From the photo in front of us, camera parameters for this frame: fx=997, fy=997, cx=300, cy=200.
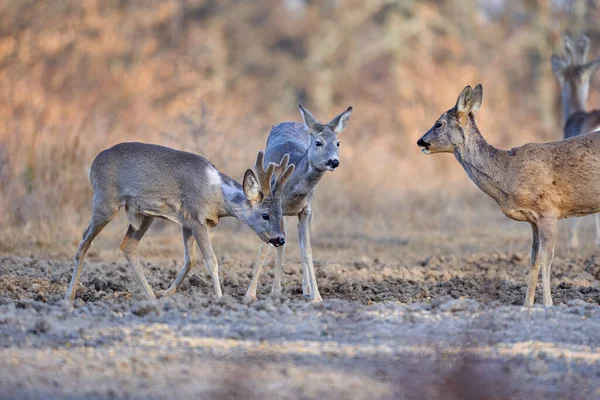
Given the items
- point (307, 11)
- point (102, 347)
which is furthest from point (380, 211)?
point (307, 11)

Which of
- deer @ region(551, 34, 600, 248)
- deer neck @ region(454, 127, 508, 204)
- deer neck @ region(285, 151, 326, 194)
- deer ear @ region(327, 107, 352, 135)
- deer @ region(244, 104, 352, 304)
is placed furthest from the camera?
deer @ region(551, 34, 600, 248)

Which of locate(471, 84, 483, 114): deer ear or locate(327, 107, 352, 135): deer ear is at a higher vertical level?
locate(471, 84, 483, 114): deer ear

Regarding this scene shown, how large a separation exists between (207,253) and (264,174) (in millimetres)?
935

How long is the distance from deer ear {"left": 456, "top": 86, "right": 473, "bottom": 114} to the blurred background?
5.74m

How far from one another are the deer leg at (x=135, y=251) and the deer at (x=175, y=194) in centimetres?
1

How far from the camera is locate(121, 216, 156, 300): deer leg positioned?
9641 millimetres

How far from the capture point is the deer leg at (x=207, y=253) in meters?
9.23

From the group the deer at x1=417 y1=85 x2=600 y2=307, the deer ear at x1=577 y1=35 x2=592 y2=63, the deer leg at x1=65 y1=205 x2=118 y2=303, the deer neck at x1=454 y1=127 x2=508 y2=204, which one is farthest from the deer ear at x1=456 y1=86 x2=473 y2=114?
the deer ear at x1=577 y1=35 x2=592 y2=63

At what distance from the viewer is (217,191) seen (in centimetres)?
973

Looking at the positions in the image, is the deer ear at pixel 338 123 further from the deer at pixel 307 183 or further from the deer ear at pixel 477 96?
the deer ear at pixel 477 96

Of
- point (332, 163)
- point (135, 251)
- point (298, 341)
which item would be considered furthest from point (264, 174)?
point (298, 341)

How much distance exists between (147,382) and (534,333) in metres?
2.99

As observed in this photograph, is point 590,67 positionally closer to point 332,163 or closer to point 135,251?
point 332,163

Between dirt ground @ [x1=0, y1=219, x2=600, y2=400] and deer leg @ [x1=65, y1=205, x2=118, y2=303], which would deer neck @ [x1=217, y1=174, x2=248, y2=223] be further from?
deer leg @ [x1=65, y1=205, x2=118, y2=303]
